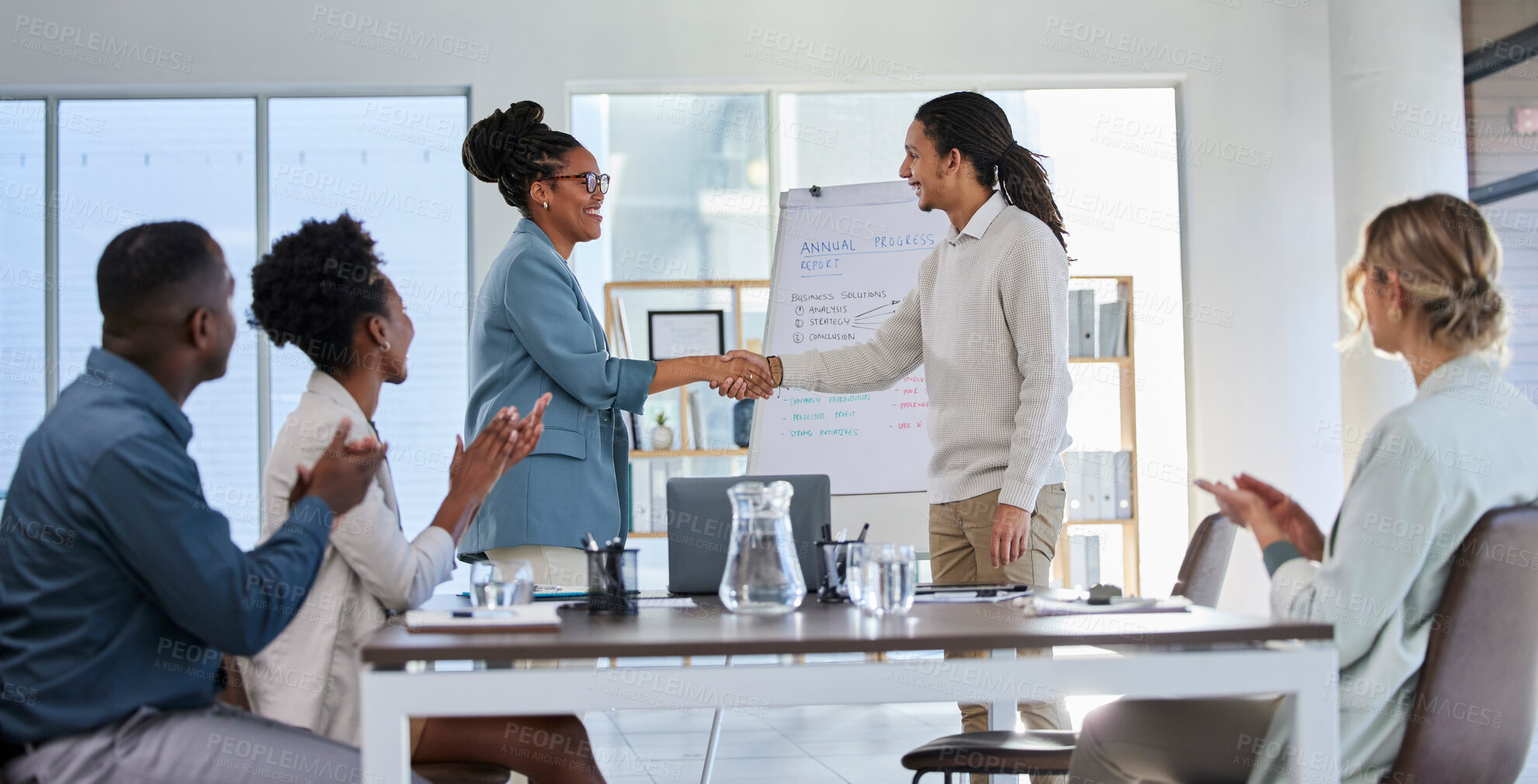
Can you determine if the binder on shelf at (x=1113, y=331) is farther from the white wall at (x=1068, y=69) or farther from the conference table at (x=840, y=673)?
the conference table at (x=840, y=673)

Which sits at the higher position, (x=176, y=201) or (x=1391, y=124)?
(x=1391, y=124)

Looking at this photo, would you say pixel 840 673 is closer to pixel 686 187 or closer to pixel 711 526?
pixel 711 526

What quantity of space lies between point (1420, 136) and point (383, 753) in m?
4.67

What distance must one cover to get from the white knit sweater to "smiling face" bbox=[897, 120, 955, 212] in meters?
0.09

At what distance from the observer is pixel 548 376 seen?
2465 millimetres

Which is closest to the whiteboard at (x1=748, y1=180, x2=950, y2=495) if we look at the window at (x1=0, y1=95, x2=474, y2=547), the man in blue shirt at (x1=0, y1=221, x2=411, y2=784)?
the window at (x1=0, y1=95, x2=474, y2=547)

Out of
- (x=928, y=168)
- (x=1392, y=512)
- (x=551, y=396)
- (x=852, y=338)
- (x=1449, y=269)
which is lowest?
(x=1392, y=512)

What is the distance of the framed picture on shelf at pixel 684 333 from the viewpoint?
17.1 ft

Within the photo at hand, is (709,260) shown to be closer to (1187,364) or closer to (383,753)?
(1187,364)

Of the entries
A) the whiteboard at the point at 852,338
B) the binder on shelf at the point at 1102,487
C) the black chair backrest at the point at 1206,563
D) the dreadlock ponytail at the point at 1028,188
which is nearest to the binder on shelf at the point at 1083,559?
the binder on shelf at the point at 1102,487

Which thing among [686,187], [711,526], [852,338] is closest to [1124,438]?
[852,338]

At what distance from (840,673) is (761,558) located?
0.34 meters

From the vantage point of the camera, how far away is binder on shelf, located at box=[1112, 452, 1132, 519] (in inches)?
200

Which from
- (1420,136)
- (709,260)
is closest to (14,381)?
(709,260)
